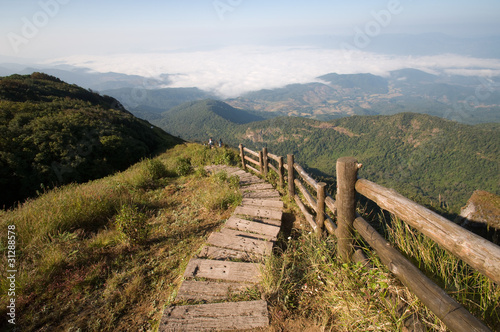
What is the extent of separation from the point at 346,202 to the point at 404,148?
124348 millimetres

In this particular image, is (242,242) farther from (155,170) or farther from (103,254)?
(155,170)

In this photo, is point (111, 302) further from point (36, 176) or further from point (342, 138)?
point (342, 138)

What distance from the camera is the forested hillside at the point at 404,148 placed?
7462 centimetres

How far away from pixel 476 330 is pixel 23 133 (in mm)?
27274

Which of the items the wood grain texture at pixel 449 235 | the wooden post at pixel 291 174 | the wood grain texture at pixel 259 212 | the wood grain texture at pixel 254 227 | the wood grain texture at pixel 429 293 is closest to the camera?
the wood grain texture at pixel 449 235

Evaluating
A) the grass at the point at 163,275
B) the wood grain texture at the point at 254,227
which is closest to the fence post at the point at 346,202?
the grass at the point at 163,275

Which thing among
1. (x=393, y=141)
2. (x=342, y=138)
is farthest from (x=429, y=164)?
(x=342, y=138)

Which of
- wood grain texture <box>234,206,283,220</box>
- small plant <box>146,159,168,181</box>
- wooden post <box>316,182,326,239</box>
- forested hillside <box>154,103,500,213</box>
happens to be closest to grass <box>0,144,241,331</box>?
wood grain texture <box>234,206,283,220</box>

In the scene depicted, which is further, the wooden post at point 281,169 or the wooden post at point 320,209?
the wooden post at point 281,169

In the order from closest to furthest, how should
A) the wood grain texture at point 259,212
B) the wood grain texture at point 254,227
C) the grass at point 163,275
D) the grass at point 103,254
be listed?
the grass at point 163,275, the grass at point 103,254, the wood grain texture at point 254,227, the wood grain texture at point 259,212

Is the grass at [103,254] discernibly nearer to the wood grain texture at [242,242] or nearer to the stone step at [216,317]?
the stone step at [216,317]

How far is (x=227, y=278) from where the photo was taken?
9.37ft

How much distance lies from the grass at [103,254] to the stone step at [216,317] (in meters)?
0.33

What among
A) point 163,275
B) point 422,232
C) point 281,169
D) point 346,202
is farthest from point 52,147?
point 422,232
